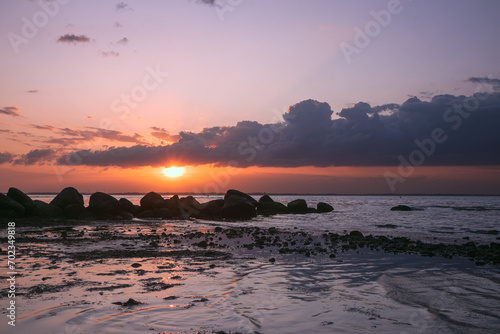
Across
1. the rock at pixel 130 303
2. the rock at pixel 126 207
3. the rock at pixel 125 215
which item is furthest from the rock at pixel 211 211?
the rock at pixel 130 303

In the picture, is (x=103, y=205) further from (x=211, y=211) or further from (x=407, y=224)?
(x=407, y=224)

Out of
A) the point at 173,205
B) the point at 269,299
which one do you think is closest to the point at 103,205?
the point at 173,205

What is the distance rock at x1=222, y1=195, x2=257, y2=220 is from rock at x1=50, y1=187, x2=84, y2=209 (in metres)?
16.7

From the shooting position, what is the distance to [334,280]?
1109cm

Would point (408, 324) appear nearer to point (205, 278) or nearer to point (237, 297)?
point (237, 297)

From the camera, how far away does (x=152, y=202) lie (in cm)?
4509

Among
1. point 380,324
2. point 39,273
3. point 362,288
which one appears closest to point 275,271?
point 362,288

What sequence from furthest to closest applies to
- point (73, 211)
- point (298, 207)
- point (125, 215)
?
point (298, 207), point (125, 215), point (73, 211)

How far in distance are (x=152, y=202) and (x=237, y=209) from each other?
36.0ft

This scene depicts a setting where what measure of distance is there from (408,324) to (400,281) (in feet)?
14.3

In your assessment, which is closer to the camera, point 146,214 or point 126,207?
point 146,214

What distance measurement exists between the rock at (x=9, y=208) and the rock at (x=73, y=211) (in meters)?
4.26

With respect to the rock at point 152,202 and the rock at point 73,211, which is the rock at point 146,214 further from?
the rock at point 73,211

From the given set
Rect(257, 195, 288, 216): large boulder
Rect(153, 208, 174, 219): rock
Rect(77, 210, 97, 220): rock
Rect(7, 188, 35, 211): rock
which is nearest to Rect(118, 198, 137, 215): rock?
Rect(153, 208, 174, 219): rock
